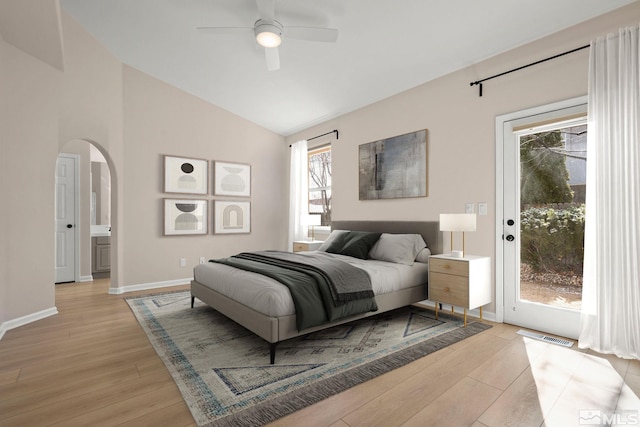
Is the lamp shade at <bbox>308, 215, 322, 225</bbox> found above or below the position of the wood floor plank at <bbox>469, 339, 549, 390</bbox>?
above

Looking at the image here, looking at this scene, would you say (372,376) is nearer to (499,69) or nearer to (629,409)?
(629,409)

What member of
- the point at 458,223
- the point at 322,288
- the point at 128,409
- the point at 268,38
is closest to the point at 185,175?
the point at 268,38

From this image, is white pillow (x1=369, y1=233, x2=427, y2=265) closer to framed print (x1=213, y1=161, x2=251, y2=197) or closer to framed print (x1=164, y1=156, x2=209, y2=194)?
framed print (x1=213, y1=161, x2=251, y2=197)

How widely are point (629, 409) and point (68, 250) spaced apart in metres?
6.87

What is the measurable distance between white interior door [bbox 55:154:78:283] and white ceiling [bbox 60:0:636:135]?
212cm

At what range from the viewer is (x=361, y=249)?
13.1 ft

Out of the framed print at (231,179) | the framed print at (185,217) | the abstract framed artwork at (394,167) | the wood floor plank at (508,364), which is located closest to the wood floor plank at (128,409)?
the wood floor plank at (508,364)

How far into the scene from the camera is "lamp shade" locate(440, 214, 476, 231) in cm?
319

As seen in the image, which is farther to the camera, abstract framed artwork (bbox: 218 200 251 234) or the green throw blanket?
abstract framed artwork (bbox: 218 200 251 234)

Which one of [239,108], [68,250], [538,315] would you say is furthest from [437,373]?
[68,250]

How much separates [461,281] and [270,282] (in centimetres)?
182

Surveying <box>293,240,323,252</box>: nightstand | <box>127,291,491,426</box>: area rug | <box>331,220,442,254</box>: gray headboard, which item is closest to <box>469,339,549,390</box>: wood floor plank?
<box>127,291,491,426</box>: area rug

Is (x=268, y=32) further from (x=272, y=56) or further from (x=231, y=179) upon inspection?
(x=231, y=179)

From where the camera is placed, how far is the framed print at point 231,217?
5.63 meters
